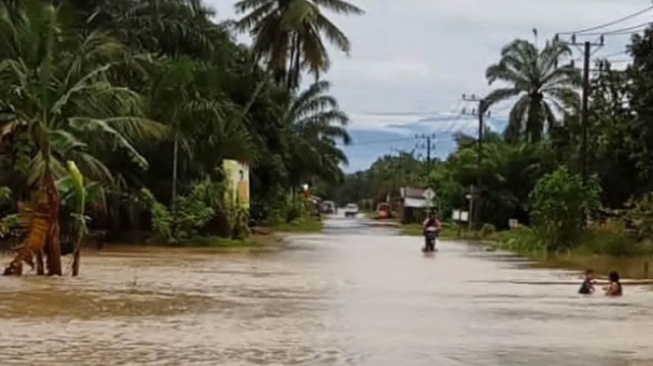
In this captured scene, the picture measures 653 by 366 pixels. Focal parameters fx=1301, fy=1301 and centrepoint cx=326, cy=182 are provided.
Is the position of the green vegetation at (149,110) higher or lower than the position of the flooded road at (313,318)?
higher

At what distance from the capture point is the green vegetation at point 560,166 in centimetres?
4281

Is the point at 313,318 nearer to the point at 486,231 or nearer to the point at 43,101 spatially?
the point at 43,101

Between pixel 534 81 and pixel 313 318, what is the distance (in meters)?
61.4

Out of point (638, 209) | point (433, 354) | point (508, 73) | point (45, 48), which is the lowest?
point (433, 354)

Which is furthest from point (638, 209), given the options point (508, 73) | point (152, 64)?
point (508, 73)

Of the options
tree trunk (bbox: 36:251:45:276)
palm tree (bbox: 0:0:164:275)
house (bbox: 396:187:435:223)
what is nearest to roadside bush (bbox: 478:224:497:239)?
house (bbox: 396:187:435:223)

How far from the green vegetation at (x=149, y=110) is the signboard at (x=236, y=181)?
0.62 m

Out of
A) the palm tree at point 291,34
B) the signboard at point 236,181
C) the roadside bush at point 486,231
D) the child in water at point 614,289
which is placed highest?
the palm tree at point 291,34

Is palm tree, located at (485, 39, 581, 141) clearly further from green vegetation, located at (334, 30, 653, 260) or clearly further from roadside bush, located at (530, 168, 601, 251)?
roadside bush, located at (530, 168, 601, 251)

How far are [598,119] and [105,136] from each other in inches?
1157

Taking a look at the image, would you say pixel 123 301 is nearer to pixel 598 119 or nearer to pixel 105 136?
pixel 105 136

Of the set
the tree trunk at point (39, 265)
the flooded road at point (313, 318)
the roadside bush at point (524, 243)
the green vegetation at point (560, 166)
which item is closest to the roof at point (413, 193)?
the green vegetation at point (560, 166)

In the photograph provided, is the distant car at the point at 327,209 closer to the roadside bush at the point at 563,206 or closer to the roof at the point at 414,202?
the roof at the point at 414,202

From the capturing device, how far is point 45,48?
25.8m
